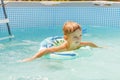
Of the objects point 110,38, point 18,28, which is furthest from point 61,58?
point 18,28

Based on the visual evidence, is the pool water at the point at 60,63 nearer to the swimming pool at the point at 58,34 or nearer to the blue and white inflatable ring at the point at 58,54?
the swimming pool at the point at 58,34

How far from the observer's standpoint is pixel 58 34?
7.71 meters

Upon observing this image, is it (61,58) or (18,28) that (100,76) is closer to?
(61,58)

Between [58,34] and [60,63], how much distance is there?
219cm

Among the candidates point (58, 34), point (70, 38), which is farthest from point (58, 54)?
point (58, 34)

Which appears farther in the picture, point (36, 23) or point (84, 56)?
point (36, 23)

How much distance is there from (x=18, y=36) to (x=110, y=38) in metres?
1.94

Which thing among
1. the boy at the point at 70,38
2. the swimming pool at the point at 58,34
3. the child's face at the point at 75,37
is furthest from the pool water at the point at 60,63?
the child's face at the point at 75,37

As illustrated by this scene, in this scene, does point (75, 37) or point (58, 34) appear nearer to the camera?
point (75, 37)

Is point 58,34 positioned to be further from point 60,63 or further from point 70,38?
point 70,38

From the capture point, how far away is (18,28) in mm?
8164

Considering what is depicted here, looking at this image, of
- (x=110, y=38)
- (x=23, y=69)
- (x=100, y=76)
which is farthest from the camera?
(x=110, y=38)

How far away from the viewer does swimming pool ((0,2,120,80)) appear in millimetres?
5113

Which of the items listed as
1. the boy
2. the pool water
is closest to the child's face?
the boy
